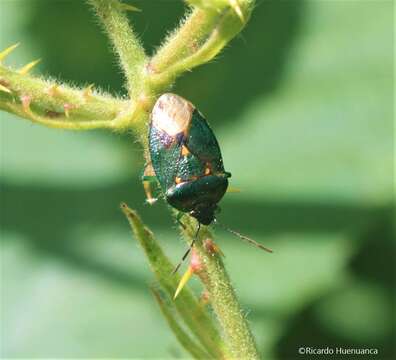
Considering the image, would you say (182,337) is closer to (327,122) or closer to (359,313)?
(359,313)

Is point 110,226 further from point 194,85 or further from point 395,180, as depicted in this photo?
point 395,180

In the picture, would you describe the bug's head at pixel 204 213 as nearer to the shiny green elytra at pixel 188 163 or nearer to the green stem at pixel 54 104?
the shiny green elytra at pixel 188 163

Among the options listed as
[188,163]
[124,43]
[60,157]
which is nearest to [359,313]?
[60,157]

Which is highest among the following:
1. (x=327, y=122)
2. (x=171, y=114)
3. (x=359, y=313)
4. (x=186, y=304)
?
(x=327, y=122)

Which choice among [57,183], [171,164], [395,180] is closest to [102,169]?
[57,183]

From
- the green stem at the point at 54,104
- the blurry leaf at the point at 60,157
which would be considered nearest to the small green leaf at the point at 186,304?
the green stem at the point at 54,104

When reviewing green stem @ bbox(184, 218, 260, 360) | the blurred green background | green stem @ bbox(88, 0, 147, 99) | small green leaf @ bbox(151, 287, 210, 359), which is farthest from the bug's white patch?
the blurred green background
